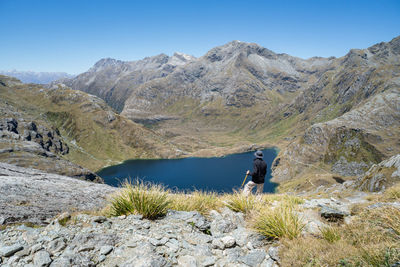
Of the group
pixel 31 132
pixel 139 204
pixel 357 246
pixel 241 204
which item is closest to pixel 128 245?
pixel 139 204

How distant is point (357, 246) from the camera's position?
554cm

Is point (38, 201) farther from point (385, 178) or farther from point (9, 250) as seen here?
point (385, 178)

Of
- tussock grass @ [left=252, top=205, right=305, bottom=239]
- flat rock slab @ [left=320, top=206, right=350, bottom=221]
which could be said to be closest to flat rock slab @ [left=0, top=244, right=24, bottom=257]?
tussock grass @ [left=252, top=205, right=305, bottom=239]

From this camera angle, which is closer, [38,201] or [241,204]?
[241,204]

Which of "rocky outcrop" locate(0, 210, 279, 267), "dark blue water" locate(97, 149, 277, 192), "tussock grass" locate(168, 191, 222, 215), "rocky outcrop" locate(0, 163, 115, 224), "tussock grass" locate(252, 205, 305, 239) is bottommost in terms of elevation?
"dark blue water" locate(97, 149, 277, 192)

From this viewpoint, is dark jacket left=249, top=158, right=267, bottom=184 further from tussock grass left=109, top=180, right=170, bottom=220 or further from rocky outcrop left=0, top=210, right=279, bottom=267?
tussock grass left=109, top=180, right=170, bottom=220

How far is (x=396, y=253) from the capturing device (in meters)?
4.35

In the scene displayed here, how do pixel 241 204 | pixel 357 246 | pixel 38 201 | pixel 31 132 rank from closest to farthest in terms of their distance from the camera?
pixel 357 246 < pixel 241 204 < pixel 38 201 < pixel 31 132

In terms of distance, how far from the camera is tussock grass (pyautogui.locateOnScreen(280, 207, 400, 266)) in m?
4.44

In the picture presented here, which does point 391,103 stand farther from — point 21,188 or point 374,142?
point 21,188

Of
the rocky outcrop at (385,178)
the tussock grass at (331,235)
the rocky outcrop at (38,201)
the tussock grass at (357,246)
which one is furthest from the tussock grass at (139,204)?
the rocky outcrop at (385,178)

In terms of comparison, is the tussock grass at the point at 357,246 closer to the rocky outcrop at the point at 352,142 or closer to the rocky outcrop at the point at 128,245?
the rocky outcrop at the point at 128,245

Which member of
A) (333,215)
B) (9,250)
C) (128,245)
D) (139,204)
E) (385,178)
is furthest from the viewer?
(385,178)

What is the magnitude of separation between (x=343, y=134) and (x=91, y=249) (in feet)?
614
